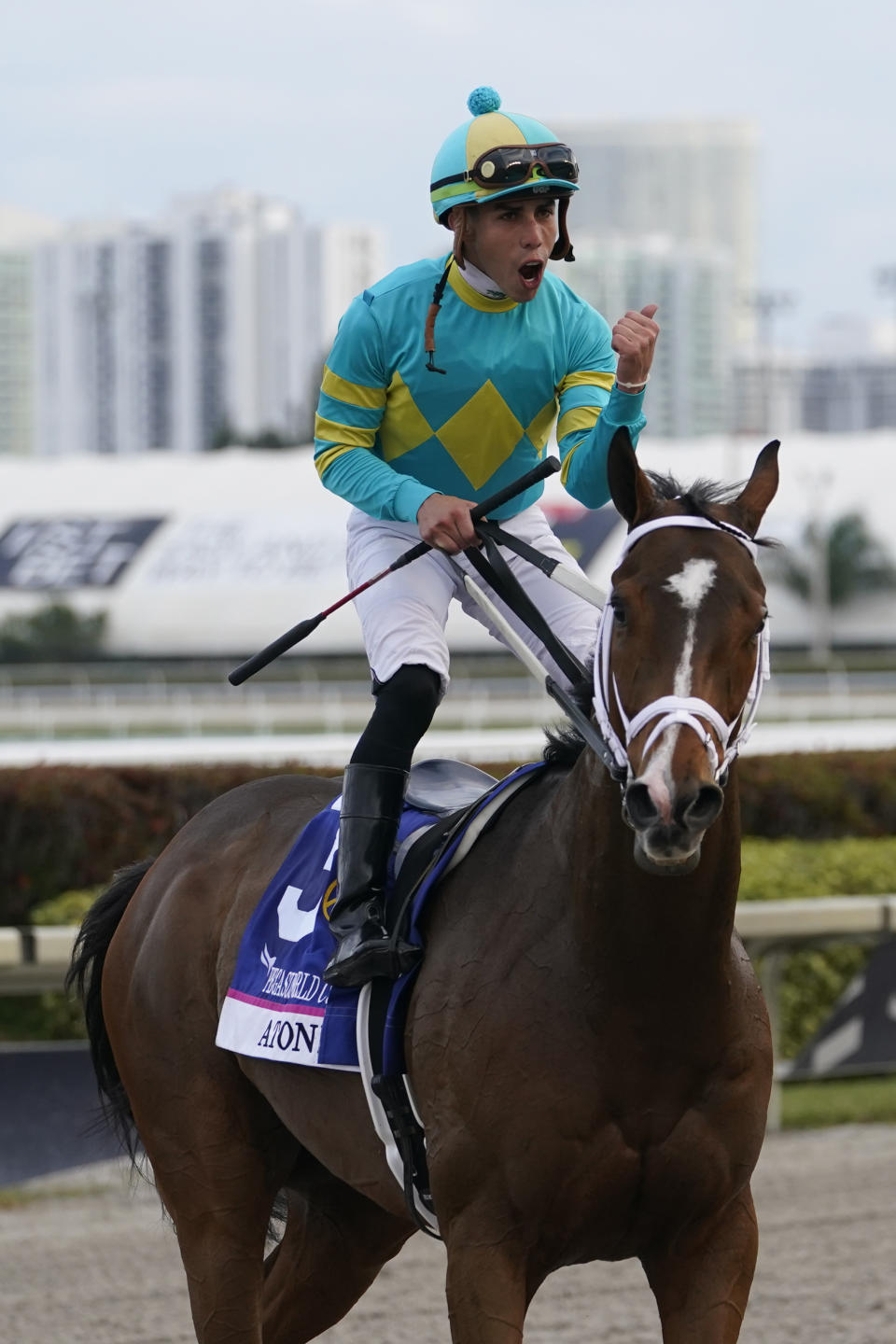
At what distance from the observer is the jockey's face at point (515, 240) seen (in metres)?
3.08

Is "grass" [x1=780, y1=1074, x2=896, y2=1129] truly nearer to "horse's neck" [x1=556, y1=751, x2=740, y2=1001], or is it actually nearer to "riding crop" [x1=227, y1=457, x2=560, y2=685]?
"riding crop" [x1=227, y1=457, x2=560, y2=685]

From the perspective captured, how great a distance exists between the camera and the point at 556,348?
3.23m

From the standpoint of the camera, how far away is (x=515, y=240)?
3086mm

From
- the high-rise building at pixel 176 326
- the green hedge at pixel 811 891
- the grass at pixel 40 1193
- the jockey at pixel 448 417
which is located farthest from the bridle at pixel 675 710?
the high-rise building at pixel 176 326

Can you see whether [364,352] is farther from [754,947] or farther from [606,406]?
[754,947]

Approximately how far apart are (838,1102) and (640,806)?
555cm

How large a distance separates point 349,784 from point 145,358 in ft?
365

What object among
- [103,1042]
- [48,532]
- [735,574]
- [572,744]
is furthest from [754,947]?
[48,532]

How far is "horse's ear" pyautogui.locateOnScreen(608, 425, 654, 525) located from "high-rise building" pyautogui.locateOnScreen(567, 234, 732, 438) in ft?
447

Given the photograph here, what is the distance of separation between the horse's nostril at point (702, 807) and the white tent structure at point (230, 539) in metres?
38.3

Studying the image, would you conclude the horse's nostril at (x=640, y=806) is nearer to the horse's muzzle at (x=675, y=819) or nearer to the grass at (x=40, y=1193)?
the horse's muzzle at (x=675, y=819)

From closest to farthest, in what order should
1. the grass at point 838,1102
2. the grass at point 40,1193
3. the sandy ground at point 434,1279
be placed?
the sandy ground at point 434,1279 → the grass at point 40,1193 → the grass at point 838,1102

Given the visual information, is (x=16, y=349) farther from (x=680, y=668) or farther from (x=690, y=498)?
(x=680, y=668)

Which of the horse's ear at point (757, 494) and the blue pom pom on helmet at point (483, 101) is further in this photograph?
the blue pom pom on helmet at point (483, 101)
